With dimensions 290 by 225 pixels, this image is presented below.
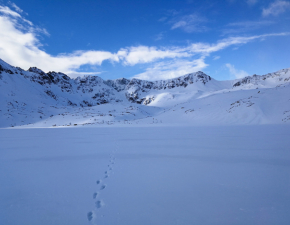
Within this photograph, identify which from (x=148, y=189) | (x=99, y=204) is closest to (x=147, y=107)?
(x=148, y=189)

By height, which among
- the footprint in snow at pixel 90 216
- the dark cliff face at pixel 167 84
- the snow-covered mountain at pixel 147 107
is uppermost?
the dark cliff face at pixel 167 84

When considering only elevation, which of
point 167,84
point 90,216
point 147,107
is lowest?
point 90,216

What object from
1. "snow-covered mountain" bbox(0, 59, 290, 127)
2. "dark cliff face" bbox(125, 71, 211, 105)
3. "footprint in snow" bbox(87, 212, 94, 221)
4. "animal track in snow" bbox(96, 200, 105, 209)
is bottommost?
"footprint in snow" bbox(87, 212, 94, 221)

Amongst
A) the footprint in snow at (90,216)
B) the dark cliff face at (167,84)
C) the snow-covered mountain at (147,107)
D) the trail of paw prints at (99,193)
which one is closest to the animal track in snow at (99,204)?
the trail of paw prints at (99,193)

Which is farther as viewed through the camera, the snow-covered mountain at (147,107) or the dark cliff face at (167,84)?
the dark cliff face at (167,84)

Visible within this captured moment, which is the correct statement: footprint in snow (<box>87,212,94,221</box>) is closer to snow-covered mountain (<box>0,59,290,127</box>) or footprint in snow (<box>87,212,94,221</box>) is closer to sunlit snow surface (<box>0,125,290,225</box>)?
sunlit snow surface (<box>0,125,290,225</box>)

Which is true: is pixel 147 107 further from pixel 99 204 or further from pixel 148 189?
pixel 99 204

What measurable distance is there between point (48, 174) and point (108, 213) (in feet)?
5.73

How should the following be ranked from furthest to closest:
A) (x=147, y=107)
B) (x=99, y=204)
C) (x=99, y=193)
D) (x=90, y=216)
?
(x=147, y=107) < (x=99, y=193) < (x=99, y=204) < (x=90, y=216)

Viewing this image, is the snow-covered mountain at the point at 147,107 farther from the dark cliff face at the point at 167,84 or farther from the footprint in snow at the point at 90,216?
the footprint in snow at the point at 90,216

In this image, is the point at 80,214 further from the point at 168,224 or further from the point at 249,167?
the point at 249,167

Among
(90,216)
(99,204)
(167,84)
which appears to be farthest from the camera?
(167,84)

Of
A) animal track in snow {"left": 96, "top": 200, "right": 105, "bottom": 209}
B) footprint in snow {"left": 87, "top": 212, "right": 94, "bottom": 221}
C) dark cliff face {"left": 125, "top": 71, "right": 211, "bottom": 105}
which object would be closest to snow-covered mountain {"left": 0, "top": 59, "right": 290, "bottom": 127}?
dark cliff face {"left": 125, "top": 71, "right": 211, "bottom": 105}

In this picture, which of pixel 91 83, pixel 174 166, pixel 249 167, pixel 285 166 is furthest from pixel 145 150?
pixel 91 83
